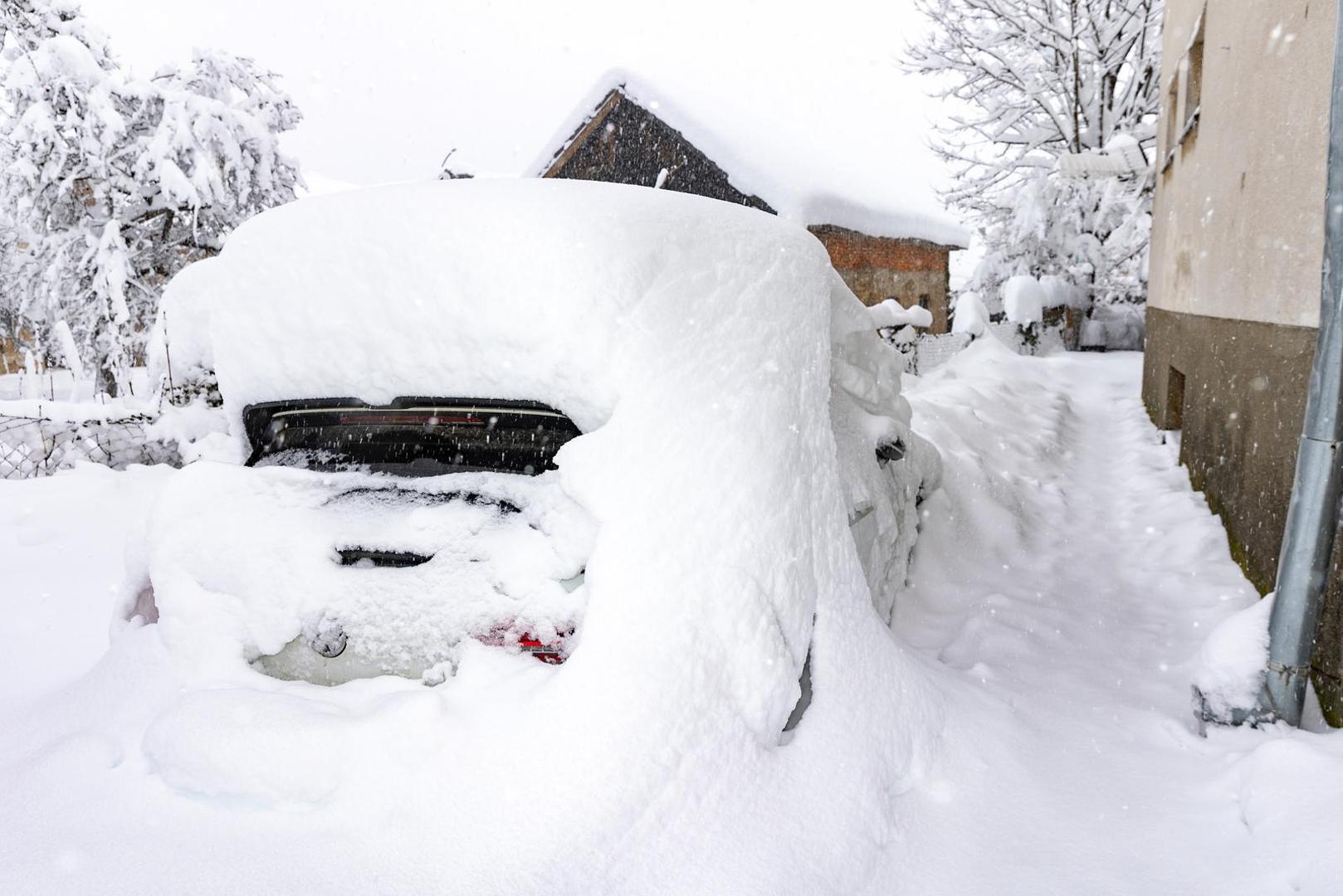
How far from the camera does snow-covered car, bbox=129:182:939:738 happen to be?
2.10 metres

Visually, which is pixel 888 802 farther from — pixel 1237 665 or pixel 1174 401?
pixel 1174 401

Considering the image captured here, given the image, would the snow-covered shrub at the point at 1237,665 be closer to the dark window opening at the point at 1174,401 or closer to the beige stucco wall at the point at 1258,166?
the beige stucco wall at the point at 1258,166

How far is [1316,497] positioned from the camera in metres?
2.58

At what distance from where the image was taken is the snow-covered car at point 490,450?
2104 mm

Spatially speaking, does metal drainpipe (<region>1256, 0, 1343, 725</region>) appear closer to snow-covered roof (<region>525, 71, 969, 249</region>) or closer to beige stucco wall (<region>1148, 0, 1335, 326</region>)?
beige stucco wall (<region>1148, 0, 1335, 326</region>)

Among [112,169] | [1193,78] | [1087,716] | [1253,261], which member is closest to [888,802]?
[1087,716]

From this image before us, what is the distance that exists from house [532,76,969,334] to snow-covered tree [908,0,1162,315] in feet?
12.0

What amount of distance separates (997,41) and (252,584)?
21898 millimetres

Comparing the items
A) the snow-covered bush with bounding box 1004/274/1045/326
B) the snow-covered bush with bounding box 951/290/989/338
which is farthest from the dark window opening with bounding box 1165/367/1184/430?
the snow-covered bush with bounding box 1004/274/1045/326

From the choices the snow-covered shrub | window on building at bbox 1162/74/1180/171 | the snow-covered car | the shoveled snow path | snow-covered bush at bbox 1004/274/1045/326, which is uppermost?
window on building at bbox 1162/74/1180/171

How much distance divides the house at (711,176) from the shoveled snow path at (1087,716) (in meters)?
9.02

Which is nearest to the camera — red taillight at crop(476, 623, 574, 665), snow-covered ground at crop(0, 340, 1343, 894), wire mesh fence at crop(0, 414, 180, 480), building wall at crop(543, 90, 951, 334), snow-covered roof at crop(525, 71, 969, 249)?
snow-covered ground at crop(0, 340, 1343, 894)

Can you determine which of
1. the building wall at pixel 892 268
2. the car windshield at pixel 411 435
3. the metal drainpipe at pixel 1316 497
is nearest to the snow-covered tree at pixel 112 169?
the building wall at pixel 892 268

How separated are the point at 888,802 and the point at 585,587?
3.34 ft
